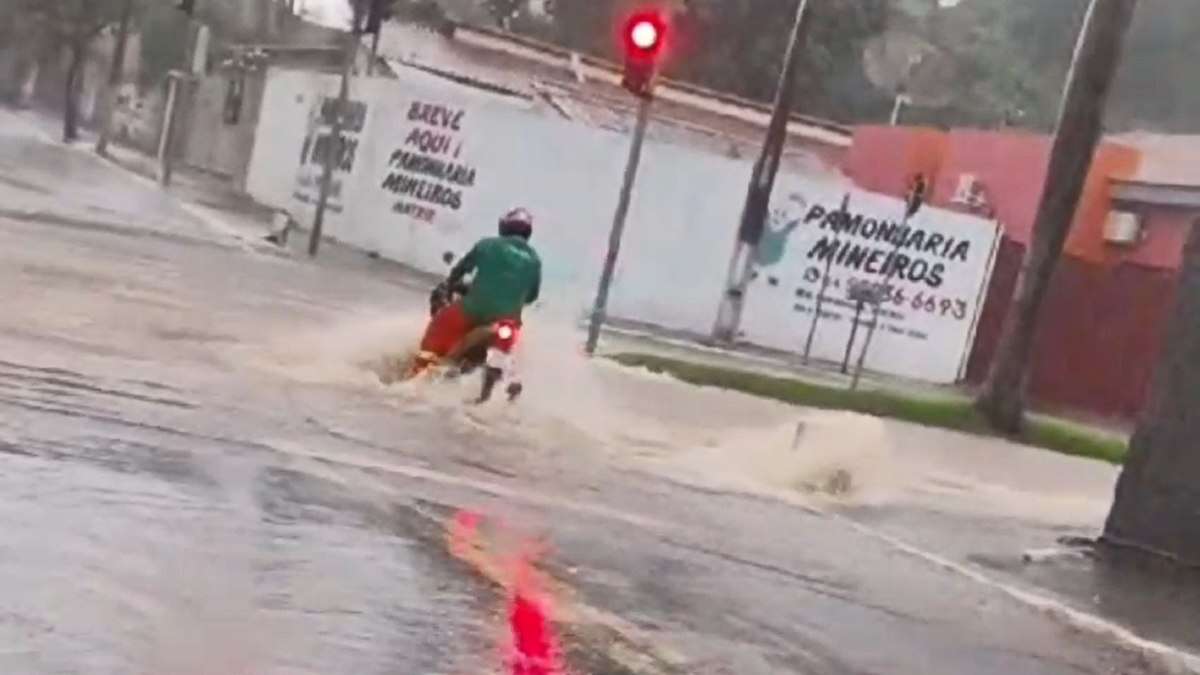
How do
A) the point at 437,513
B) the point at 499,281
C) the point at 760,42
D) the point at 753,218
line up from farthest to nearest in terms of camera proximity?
1. the point at 760,42
2. the point at 753,218
3. the point at 499,281
4. the point at 437,513

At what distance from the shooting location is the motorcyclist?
53.7 feet

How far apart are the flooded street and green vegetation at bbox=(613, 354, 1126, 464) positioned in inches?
42.7

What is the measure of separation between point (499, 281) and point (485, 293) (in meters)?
0.13

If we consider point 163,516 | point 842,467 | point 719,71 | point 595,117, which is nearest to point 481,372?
point 842,467

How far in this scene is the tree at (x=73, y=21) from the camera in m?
72.9

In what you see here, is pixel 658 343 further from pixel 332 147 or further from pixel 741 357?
pixel 332 147

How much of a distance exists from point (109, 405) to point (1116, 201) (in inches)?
1289

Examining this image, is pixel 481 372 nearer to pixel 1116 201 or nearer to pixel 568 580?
pixel 568 580

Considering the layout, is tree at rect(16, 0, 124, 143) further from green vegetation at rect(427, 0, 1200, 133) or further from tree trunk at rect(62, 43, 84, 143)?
green vegetation at rect(427, 0, 1200, 133)

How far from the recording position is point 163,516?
930cm

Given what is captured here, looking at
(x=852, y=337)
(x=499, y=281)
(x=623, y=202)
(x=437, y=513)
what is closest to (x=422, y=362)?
(x=499, y=281)

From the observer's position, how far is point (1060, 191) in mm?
24391

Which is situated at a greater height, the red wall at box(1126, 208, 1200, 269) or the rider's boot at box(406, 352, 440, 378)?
Result: the red wall at box(1126, 208, 1200, 269)

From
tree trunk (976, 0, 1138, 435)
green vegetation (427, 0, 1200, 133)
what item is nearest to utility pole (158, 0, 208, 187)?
green vegetation (427, 0, 1200, 133)
